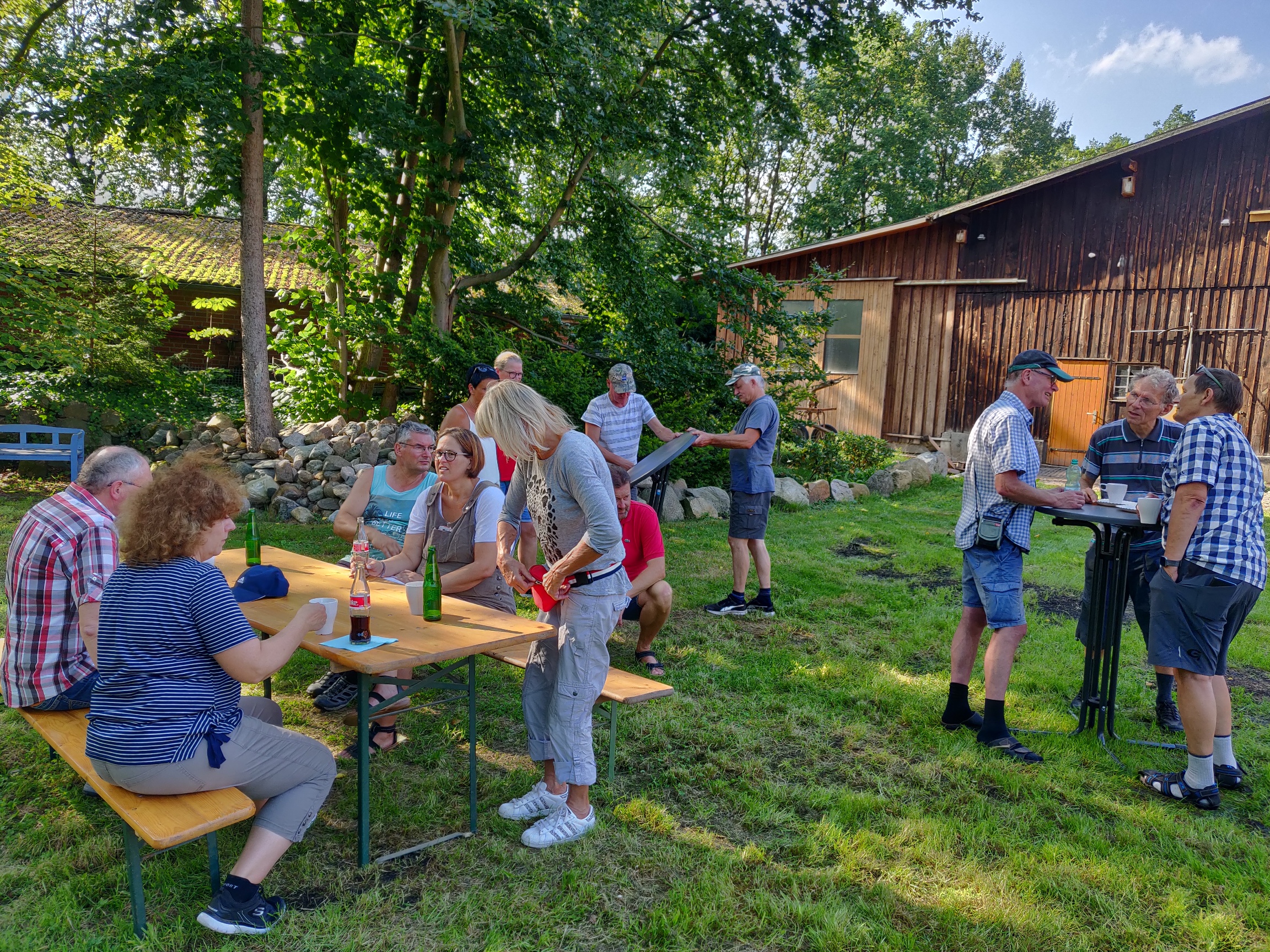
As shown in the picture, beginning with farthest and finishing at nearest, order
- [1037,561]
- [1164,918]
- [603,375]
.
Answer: [603,375], [1037,561], [1164,918]

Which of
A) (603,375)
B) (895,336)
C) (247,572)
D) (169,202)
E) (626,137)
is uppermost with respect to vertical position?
(169,202)

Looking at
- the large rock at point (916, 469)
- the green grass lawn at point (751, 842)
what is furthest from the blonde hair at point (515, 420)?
the large rock at point (916, 469)

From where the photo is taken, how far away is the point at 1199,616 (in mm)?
3434

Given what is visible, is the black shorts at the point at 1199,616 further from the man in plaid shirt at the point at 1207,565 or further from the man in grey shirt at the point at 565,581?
the man in grey shirt at the point at 565,581

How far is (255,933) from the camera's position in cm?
251

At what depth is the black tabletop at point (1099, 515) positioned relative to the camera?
3625mm

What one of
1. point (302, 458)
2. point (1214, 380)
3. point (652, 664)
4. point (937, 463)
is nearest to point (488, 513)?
Result: point (652, 664)

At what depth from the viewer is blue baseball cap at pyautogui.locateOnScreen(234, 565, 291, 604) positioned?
3.43 m

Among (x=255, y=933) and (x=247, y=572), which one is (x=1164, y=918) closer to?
(x=255, y=933)

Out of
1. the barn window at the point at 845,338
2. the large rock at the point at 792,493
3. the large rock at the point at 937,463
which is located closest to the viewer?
the large rock at the point at 792,493

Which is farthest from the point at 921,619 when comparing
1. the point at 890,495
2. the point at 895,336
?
the point at 895,336

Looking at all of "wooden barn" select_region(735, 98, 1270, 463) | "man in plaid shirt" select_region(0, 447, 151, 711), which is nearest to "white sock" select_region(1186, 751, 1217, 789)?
"man in plaid shirt" select_region(0, 447, 151, 711)

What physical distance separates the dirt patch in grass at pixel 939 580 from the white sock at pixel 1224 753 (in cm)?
271

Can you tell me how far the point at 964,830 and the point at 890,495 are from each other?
366 inches
